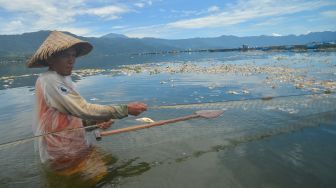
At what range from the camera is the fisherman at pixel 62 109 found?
5.57 metres

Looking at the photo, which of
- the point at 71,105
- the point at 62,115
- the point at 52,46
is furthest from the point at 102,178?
the point at 52,46

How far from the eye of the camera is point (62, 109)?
5.67 meters

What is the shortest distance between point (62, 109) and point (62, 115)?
321 millimetres

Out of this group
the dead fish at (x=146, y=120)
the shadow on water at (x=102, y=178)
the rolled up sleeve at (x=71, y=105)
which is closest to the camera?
the rolled up sleeve at (x=71, y=105)

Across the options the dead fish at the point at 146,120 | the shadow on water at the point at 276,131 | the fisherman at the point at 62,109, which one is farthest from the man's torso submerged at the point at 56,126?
the dead fish at the point at 146,120

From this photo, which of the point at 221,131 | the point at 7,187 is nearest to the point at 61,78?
the point at 7,187

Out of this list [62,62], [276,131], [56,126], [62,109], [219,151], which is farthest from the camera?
[276,131]

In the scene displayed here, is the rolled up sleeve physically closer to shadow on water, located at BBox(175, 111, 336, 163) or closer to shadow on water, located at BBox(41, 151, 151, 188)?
shadow on water, located at BBox(41, 151, 151, 188)

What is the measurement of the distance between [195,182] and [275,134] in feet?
13.0

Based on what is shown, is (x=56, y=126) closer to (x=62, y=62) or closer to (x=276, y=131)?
(x=62, y=62)

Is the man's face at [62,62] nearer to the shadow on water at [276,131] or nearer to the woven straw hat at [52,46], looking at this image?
the woven straw hat at [52,46]

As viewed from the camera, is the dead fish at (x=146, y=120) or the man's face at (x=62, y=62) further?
the dead fish at (x=146, y=120)

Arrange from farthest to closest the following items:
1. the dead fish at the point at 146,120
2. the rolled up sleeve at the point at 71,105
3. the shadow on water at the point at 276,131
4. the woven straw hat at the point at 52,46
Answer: the dead fish at the point at 146,120 → the shadow on water at the point at 276,131 → the woven straw hat at the point at 52,46 → the rolled up sleeve at the point at 71,105

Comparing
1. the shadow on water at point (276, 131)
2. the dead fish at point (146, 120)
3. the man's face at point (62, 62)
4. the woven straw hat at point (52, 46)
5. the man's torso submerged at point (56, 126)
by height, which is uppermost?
the woven straw hat at point (52, 46)
